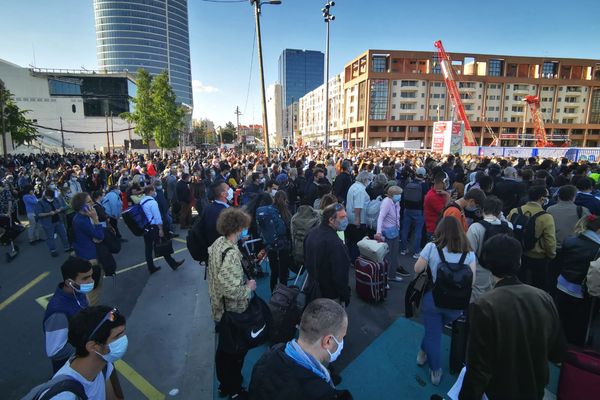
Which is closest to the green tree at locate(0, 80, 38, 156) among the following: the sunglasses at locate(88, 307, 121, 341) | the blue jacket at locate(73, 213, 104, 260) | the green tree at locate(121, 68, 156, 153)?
the green tree at locate(121, 68, 156, 153)

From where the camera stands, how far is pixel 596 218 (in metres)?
3.43

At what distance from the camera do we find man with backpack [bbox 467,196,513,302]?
3.44m

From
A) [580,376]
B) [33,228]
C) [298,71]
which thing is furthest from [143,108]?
[298,71]

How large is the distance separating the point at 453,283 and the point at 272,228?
2560 millimetres

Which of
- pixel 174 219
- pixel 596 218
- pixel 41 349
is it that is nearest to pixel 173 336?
pixel 41 349

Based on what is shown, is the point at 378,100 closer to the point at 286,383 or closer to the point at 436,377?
the point at 436,377

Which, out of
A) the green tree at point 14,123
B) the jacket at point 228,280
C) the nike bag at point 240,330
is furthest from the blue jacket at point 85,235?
the green tree at point 14,123

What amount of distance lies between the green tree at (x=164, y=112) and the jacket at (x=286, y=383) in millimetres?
37070

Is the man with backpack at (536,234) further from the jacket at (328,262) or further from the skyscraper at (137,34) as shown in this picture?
the skyscraper at (137,34)

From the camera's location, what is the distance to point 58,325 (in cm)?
249

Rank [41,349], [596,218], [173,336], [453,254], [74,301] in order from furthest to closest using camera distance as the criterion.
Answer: [173,336], [41,349], [596,218], [453,254], [74,301]

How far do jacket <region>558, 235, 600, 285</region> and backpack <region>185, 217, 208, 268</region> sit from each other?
174 inches

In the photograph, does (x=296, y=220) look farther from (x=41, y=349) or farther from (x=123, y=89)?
(x=123, y=89)

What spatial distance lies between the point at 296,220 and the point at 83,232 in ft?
9.97
